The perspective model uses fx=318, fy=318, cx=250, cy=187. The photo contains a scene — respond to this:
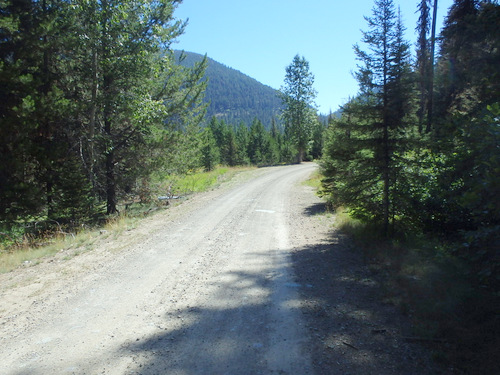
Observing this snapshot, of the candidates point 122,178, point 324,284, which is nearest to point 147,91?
point 122,178

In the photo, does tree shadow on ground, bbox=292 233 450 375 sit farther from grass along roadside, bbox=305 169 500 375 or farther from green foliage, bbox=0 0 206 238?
green foliage, bbox=0 0 206 238

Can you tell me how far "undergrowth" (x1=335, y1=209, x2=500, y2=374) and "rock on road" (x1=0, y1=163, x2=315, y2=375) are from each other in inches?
59.2

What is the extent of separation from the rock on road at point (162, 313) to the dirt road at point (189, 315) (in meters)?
0.02

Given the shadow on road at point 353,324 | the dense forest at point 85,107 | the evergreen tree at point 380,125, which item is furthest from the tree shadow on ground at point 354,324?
the dense forest at point 85,107

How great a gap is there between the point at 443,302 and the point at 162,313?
12.6 ft

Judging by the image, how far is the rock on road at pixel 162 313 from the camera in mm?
3365

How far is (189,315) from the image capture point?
4.38m

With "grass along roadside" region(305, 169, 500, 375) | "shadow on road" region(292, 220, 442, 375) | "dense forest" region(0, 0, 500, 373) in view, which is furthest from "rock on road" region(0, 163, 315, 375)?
"dense forest" region(0, 0, 500, 373)

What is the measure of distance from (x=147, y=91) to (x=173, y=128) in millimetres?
2083

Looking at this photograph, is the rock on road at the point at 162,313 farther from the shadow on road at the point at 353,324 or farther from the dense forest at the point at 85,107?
the dense forest at the point at 85,107

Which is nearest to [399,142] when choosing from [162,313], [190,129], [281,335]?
[281,335]

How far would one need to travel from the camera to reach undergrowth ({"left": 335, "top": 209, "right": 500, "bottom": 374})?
330 cm

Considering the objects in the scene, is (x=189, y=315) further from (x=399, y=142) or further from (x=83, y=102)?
(x=83, y=102)

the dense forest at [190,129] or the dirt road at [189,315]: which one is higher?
the dense forest at [190,129]
